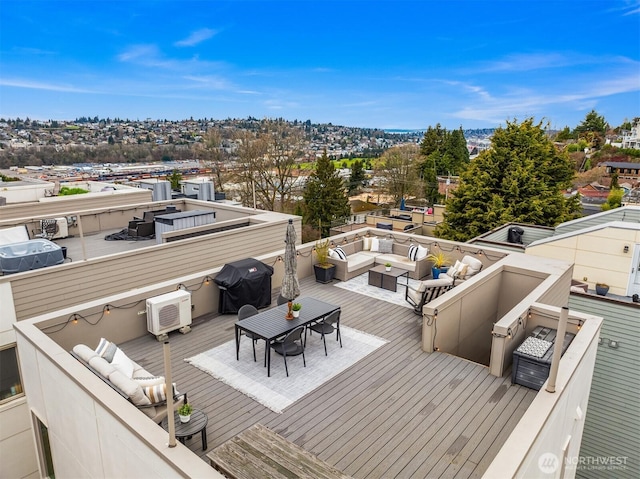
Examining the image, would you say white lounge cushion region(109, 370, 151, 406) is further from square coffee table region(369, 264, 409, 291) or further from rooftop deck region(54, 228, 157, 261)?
rooftop deck region(54, 228, 157, 261)

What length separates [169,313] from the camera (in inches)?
284

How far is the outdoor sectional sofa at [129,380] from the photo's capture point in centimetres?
455

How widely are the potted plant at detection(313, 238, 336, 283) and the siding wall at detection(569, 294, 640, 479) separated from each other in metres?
7.40

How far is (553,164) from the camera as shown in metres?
22.7

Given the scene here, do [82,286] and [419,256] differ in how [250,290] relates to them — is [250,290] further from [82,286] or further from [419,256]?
[419,256]

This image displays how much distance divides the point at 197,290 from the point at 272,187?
82.2ft

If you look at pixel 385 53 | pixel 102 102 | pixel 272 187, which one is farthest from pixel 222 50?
pixel 272 187

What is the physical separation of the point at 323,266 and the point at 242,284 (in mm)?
2517

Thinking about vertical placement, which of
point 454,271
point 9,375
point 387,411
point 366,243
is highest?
point 366,243

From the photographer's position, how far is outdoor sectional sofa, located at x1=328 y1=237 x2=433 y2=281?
10209mm

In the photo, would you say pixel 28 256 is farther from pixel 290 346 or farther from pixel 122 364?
pixel 290 346

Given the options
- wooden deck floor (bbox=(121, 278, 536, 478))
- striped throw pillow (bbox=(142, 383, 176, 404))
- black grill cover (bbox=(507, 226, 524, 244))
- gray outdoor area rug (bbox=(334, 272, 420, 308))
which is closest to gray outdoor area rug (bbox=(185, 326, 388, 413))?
wooden deck floor (bbox=(121, 278, 536, 478))

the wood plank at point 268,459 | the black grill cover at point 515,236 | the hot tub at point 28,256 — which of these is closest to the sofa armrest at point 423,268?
the wood plank at point 268,459

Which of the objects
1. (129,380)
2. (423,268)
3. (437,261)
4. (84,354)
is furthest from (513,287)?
(84,354)
